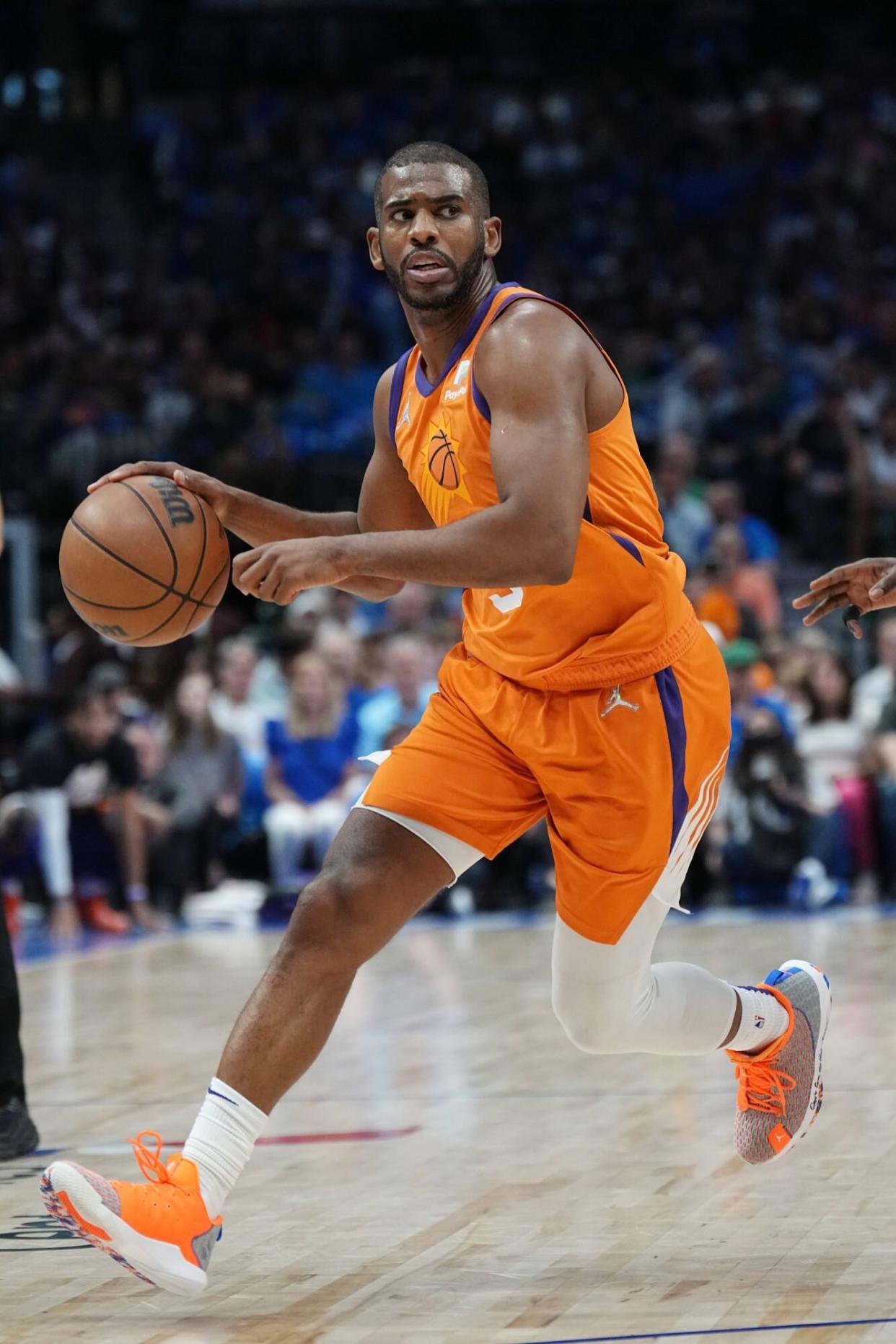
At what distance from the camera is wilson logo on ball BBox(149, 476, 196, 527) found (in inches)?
160

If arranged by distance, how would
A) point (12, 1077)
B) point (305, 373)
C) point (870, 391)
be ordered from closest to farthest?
point (12, 1077) < point (870, 391) < point (305, 373)

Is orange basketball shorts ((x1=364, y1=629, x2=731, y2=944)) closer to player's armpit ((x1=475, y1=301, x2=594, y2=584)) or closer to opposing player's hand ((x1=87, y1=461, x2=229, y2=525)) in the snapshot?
player's armpit ((x1=475, y1=301, x2=594, y2=584))

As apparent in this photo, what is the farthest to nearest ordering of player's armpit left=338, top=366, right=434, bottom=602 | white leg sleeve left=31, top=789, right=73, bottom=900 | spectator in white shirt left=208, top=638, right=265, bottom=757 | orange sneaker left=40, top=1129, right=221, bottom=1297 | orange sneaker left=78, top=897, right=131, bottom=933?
spectator in white shirt left=208, top=638, right=265, bottom=757
orange sneaker left=78, top=897, right=131, bottom=933
white leg sleeve left=31, top=789, right=73, bottom=900
player's armpit left=338, top=366, right=434, bottom=602
orange sneaker left=40, top=1129, right=221, bottom=1297

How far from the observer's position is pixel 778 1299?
3.48m

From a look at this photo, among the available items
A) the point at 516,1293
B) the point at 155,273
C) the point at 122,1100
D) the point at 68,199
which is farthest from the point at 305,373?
the point at 516,1293

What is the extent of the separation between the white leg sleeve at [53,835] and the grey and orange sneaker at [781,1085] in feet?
22.2

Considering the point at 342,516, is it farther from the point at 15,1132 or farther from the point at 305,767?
the point at 305,767

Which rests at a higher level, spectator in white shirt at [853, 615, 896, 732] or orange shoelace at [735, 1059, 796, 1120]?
spectator in white shirt at [853, 615, 896, 732]

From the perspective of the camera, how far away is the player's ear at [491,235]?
3908 millimetres

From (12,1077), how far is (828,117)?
15.7 meters

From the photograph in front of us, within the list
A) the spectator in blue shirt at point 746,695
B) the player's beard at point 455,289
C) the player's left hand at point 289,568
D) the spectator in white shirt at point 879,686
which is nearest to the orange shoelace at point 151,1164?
the player's left hand at point 289,568

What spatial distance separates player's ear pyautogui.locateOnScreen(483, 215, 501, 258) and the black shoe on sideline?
2.55m

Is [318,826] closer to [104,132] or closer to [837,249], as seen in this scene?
[837,249]

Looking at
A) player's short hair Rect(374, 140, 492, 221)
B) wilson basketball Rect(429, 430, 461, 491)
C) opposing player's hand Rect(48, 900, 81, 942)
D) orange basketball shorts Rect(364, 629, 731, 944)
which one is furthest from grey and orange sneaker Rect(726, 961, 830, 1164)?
opposing player's hand Rect(48, 900, 81, 942)
